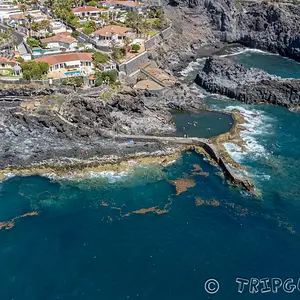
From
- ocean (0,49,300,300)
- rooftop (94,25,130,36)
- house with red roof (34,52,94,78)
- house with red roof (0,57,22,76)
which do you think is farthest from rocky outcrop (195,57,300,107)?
house with red roof (0,57,22,76)

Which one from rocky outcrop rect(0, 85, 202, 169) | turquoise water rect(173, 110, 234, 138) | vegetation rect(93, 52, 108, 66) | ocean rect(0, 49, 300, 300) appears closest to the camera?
ocean rect(0, 49, 300, 300)

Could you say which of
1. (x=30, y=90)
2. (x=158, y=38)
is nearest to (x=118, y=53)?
(x=158, y=38)

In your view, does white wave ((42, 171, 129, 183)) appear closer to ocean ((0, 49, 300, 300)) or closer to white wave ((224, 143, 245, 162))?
ocean ((0, 49, 300, 300))

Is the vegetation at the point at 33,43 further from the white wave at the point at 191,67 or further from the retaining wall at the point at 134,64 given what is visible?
the white wave at the point at 191,67

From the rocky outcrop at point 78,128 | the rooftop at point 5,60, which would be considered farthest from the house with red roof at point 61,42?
A: the rocky outcrop at point 78,128

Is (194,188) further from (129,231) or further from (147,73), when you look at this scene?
(147,73)

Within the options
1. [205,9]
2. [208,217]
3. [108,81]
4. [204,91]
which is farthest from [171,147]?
[205,9]
